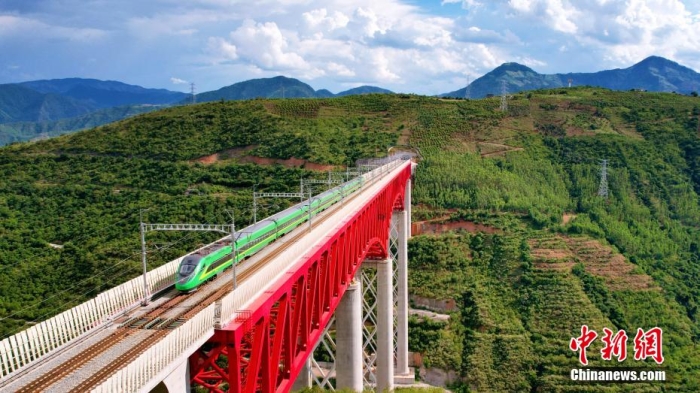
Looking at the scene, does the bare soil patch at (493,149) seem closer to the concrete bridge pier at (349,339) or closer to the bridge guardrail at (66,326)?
the concrete bridge pier at (349,339)

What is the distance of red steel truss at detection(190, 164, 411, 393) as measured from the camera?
10523 mm

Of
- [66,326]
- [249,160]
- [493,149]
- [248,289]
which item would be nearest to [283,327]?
[248,289]

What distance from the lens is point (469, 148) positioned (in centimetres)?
7169

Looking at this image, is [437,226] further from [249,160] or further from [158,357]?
[158,357]

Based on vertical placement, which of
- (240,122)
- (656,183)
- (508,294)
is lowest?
(508,294)

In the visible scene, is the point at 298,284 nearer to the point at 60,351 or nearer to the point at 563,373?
the point at 60,351

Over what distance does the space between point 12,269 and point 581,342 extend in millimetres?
41627

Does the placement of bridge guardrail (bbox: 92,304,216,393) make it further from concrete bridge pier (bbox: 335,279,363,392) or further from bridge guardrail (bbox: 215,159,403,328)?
concrete bridge pier (bbox: 335,279,363,392)

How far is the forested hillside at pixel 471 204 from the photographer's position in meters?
40.2

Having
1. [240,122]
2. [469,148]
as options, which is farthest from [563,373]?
[240,122]

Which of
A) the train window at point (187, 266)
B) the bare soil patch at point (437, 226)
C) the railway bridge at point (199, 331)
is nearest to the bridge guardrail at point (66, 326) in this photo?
the railway bridge at point (199, 331)

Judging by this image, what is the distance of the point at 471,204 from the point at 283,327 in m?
46.9

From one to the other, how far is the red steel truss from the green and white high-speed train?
2.39 metres

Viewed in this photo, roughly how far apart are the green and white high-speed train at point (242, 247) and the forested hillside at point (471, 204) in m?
7.63
